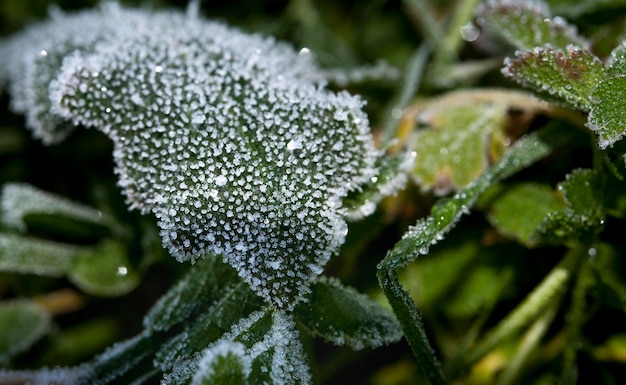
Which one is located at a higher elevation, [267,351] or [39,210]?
[39,210]

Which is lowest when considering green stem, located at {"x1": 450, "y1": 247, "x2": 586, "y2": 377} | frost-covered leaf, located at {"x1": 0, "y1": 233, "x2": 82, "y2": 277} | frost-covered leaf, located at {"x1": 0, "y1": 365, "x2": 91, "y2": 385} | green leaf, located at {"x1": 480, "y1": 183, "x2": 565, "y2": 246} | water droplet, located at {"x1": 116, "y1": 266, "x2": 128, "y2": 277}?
green stem, located at {"x1": 450, "y1": 247, "x2": 586, "y2": 377}

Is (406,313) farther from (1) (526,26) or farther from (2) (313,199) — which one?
(1) (526,26)

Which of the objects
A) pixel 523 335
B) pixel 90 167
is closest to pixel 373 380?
pixel 523 335

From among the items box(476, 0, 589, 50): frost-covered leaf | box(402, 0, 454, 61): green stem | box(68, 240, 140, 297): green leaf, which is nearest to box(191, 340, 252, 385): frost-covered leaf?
box(68, 240, 140, 297): green leaf

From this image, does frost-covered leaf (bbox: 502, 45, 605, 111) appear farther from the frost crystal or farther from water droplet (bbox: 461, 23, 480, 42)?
water droplet (bbox: 461, 23, 480, 42)

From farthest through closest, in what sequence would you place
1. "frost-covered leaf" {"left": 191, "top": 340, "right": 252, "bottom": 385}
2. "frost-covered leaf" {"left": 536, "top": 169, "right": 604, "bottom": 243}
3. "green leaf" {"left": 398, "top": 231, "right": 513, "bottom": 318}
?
"green leaf" {"left": 398, "top": 231, "right": 513, "bottom": 318} → "frost-covered leaf" {"left": 536, "top": 169, "right": 604, "bottom": 243} → "frost-covered leaf" {"left": 191, "top": 340, "right": 252, "bottom": 385}

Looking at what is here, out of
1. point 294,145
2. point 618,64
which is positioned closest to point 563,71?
point 618,64

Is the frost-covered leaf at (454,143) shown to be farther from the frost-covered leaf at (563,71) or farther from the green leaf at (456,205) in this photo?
the frost-covered leaf at (563,71)
